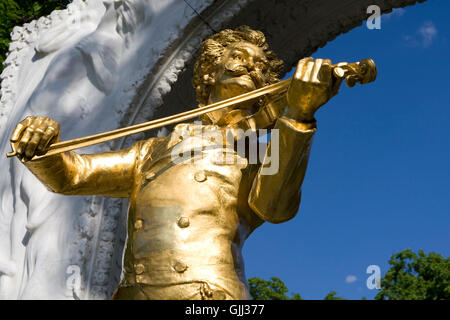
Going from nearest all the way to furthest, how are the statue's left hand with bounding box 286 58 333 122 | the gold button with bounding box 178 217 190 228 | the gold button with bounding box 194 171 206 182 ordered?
the statue's left hand with bounding box 286 58 333 122
the gold button with bounding box 178 217 190 228
the gold button with bounding box 194 171 206 182

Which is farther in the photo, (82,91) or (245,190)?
(82,91)

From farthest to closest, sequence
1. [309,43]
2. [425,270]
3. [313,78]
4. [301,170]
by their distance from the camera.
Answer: [425,270], [309,43], [301,170], [313,78]

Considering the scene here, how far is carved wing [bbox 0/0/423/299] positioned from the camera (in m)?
3.72

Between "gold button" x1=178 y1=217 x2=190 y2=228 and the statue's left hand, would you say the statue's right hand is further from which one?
the statue's left hand

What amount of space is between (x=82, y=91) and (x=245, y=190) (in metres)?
1.79

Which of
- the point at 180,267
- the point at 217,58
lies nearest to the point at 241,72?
the point at 217,58

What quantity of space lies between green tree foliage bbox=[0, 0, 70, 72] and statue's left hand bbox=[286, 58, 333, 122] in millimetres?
3519

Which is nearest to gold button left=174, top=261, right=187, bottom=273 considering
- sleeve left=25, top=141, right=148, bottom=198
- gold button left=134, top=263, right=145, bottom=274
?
gold button left=134, top=263, right=145, bottom=274

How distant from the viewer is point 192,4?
420 centimetres

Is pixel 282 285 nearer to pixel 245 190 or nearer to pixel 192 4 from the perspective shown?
pixel 192 4

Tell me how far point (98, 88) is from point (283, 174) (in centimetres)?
199

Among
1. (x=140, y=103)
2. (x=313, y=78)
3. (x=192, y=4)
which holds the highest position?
(x=192, y=4)

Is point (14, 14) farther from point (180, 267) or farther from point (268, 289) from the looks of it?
point (268, 289)

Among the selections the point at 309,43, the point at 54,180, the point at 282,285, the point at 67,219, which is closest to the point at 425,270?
the point at 282,285
